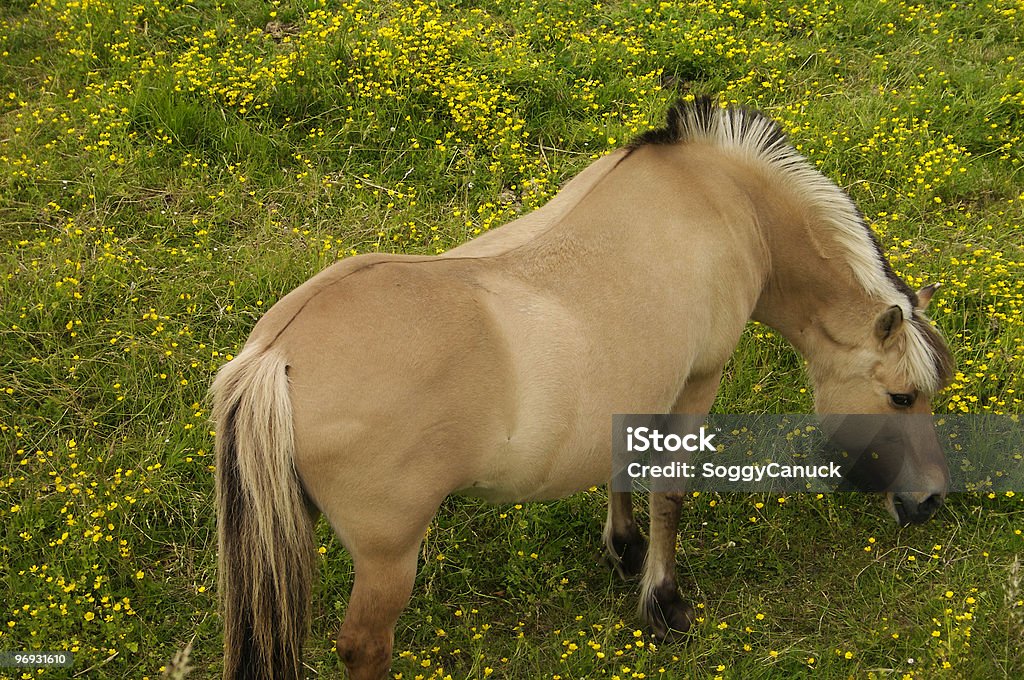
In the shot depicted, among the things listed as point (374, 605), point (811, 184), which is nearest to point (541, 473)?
point (374, 605)

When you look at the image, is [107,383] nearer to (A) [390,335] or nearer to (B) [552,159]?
(A) [390,335]

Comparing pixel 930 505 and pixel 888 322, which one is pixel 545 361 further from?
pixel 930 505

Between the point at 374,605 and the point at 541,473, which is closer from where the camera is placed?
the point at 374,605

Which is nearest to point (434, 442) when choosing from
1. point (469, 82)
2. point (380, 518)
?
point (380, 518)

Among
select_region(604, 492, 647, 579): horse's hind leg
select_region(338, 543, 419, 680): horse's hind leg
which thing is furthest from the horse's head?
select_region(338, 543, 419, 680): horse's hind leg

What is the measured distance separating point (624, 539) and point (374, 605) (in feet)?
5.75

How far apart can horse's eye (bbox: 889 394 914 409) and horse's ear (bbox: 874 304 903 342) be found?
0.26 meters

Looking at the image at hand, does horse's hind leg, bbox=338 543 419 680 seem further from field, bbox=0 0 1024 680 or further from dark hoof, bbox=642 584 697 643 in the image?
dark hoof, bbox=642 584 697 643

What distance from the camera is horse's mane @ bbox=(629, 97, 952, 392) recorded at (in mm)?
3957

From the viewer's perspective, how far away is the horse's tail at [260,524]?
2.86 meters

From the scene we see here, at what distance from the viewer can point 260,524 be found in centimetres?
292

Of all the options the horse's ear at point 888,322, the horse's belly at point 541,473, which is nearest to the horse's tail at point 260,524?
the horse's belly at point 541,473

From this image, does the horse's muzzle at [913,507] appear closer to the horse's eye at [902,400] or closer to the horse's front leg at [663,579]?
the horse's eye at [902,400]

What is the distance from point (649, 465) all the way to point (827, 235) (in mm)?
1304
